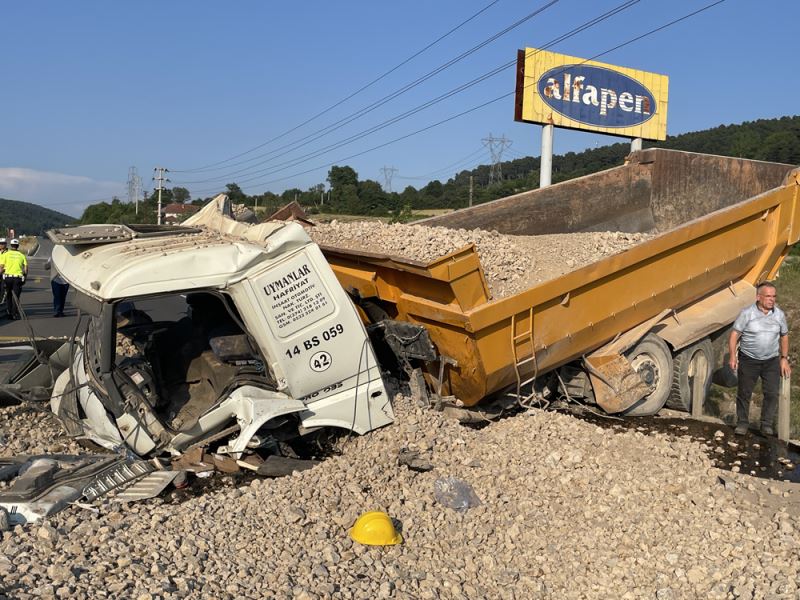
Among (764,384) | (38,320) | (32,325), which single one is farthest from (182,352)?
(38,320)

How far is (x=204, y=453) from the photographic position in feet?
15.3

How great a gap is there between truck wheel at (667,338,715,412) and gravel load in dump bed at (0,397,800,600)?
1.89 m

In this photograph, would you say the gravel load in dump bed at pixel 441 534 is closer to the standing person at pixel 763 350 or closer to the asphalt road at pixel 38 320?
the standing person at pixel 763 350

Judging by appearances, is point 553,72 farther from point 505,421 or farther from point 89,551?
point 89,551

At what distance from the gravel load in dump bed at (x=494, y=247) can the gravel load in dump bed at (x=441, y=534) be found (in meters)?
1.21

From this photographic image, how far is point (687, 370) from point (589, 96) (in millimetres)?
11471

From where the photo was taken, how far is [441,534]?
4.11 m

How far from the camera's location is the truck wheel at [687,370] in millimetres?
7117

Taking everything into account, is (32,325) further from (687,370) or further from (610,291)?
(687,370)

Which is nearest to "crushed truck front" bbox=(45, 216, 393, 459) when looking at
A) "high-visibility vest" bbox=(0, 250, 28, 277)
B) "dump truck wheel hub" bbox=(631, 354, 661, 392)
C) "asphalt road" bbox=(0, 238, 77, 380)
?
"asphalt road" bbox=(0, 238, 77, 380)

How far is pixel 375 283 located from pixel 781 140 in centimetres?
3964

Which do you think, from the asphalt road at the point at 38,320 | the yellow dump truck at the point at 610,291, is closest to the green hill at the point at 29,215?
the asphalt road at the point at 38,320

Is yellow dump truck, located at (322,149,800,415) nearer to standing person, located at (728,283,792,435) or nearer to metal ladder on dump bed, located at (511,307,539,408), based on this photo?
metal ladder on dump bed, located at (511,307,539,408)

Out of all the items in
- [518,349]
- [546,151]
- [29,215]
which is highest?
[546,151]
